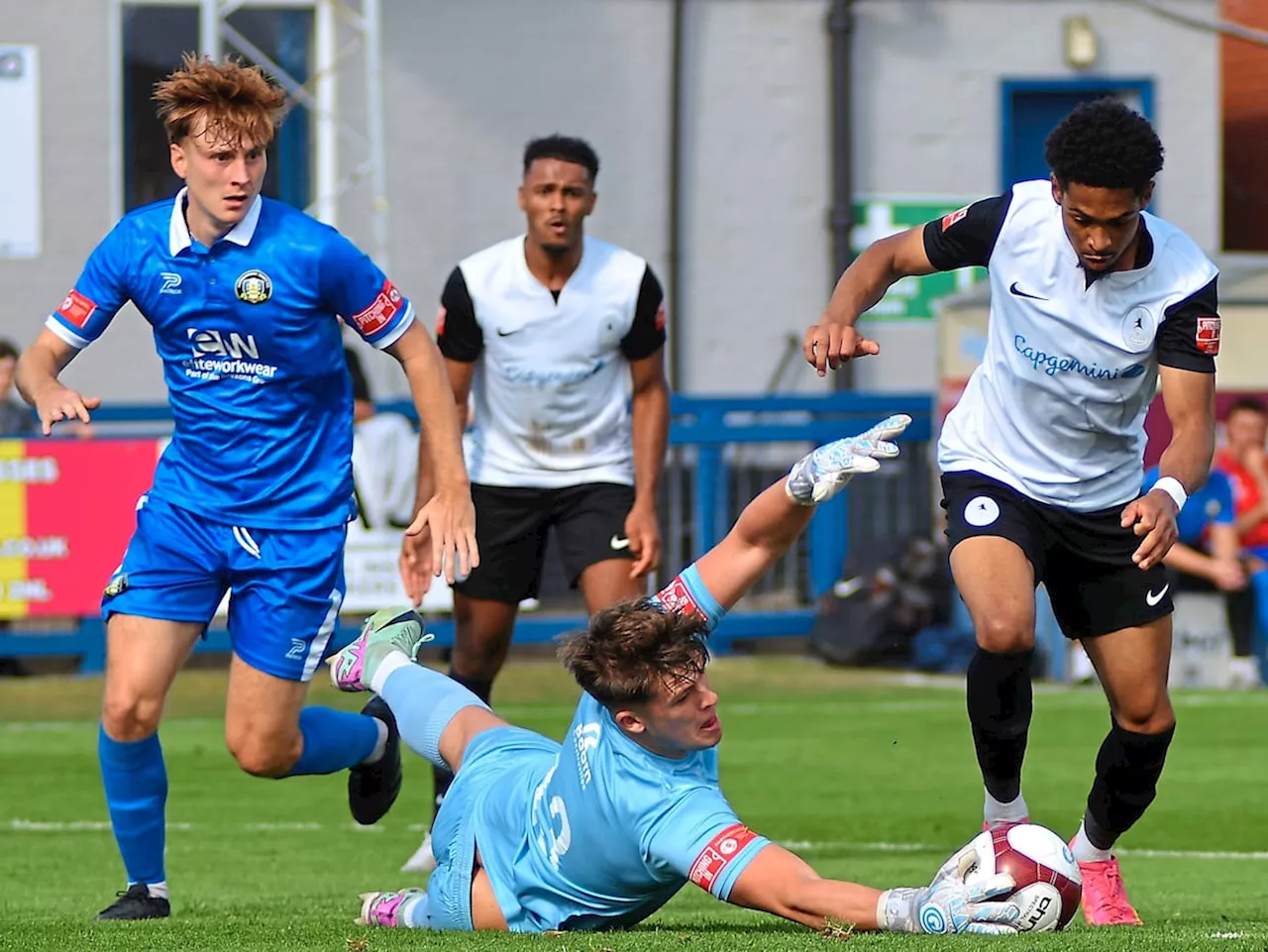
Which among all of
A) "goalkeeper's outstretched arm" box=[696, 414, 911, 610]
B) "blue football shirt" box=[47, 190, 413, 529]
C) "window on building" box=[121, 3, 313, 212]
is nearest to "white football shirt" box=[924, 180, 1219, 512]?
"goalkeeper's outstretched arm" box=[696, 414, 911, 610]

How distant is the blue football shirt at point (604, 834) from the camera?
17.2 ft

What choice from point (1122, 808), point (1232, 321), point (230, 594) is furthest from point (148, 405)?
point (1122, 808)

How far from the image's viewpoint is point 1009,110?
20.6 meters

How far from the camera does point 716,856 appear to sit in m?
5.16

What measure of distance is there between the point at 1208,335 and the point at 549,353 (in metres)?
2.88

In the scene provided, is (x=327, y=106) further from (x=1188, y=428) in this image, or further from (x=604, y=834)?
(x=604, y=834)

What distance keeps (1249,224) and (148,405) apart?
1173 centimetres

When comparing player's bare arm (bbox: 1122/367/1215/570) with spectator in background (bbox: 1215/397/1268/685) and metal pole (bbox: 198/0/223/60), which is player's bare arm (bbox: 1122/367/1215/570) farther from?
metal pole (bbox: 198/0/223/60)

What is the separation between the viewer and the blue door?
20.6 meters

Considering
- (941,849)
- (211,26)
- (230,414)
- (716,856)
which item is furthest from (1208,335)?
(211,26)

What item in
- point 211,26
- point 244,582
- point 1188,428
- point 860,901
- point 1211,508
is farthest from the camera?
point 211,26

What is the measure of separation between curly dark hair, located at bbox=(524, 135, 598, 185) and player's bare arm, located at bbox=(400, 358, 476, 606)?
32.0 inches

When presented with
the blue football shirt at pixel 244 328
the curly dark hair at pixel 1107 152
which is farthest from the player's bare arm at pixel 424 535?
the curly dark hair at pixel 1107 152

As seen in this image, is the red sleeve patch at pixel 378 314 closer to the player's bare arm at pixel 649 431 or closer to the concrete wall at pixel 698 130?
the player's bare arm at pixel 649 431
